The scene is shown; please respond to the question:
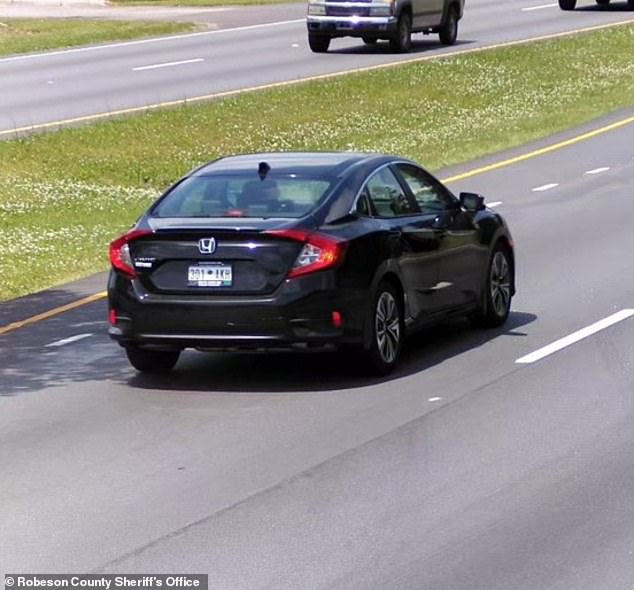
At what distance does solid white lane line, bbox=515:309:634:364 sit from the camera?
13.3 m

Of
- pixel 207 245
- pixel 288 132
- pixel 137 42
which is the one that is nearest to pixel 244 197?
pixel 207 245

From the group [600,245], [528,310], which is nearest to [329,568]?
[528,310]

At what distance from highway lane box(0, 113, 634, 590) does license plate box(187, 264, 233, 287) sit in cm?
75

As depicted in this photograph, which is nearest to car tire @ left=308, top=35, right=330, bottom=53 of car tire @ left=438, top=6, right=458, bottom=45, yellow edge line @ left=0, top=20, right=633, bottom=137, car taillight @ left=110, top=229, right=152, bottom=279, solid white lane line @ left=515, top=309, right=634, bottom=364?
yellow edge line @ left=0, top=20, right=633, bottom=137

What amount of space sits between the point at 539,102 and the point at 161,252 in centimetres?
2492

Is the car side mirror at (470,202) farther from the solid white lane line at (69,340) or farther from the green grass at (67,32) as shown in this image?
the green grass at (67,32)

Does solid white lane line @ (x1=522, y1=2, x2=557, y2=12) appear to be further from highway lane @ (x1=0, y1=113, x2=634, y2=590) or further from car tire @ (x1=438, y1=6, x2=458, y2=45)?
highway lane @ (x1=0, y1=113, x2=634, y2=590)

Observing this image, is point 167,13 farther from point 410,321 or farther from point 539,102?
point 410,321

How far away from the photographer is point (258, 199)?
41.2ft

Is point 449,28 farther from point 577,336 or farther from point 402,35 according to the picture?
point 577,336

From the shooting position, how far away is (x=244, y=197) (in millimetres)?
12609

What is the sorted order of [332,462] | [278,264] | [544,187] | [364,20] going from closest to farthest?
[332,462]
[278,264]
[544,187]
[364,20]

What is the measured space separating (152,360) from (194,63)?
1070 inches

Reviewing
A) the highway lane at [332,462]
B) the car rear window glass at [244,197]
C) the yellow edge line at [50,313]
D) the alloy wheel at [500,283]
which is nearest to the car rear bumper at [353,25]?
the yellow edge line at [50,313]
